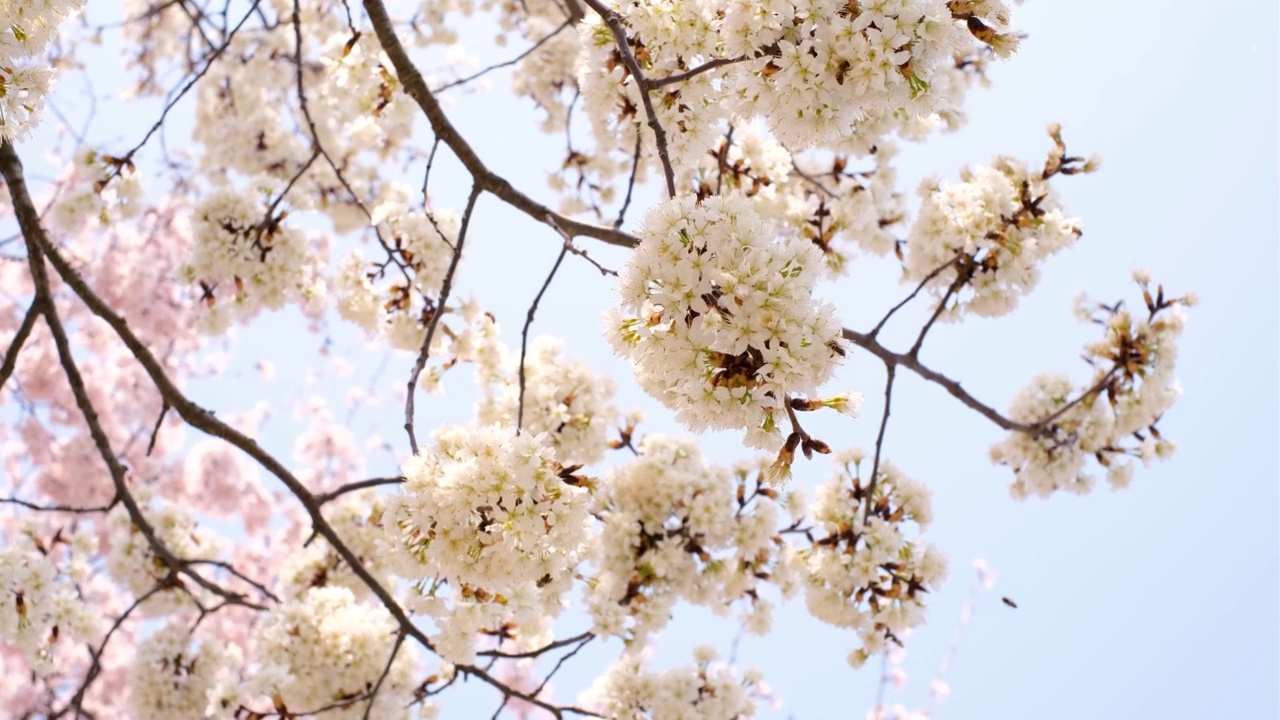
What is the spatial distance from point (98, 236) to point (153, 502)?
7.33 m

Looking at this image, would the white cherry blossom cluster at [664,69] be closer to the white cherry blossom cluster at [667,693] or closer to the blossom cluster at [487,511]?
the blossom cluster at [487,511]

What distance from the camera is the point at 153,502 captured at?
18.9ft

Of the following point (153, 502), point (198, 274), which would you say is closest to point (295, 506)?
point (153, 502)

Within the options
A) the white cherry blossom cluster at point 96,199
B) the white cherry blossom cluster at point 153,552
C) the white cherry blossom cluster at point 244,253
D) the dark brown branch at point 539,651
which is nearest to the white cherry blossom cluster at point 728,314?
the dark brown branch at point 539,651

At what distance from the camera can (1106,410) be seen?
15.6ft

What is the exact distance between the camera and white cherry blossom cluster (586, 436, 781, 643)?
4.43 m

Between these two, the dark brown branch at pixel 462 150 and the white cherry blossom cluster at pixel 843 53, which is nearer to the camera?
the white cherry blossom cluster at pixel 843 53

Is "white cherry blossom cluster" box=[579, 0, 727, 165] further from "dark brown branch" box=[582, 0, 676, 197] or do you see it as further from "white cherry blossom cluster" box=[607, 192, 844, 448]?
"white cherry blossom cluster" box=[607, 192, 844, 448]

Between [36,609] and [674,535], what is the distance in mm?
3452

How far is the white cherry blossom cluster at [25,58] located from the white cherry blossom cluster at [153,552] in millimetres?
3761

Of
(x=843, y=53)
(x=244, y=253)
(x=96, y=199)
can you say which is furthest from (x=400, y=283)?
(x=843, y=53)

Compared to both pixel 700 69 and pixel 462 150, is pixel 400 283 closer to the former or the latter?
pixel 462 150

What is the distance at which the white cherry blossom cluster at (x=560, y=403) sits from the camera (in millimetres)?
4441

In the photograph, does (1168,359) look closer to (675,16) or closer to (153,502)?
(675,16)
